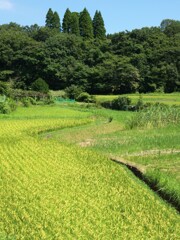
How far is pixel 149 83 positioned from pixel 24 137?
3199 centimetres

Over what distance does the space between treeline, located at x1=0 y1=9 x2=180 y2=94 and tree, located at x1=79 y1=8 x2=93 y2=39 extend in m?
4.42

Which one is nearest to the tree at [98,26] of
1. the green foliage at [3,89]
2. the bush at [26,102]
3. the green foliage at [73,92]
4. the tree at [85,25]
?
the tree at [85,25]

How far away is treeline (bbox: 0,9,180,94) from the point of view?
4522 cm

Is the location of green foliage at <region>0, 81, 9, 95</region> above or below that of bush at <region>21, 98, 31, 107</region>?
above

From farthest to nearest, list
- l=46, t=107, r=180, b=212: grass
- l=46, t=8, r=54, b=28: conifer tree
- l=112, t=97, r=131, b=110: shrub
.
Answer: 1. l=46, t=8, r=54, b=28: conifer tree
2. l=112, t=97, r=131, b=110: shrub
3. l=46, t=107, r=180, b=212: grass

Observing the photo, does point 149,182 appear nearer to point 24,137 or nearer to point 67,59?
point 24,137

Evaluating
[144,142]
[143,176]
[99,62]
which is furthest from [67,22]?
[143,176]

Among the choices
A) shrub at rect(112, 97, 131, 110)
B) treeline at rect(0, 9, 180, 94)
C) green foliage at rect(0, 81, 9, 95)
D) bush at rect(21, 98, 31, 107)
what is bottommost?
shrub at rect(112, 97, 131, 110)

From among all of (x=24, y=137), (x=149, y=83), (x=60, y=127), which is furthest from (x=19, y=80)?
(x=24, y=137)

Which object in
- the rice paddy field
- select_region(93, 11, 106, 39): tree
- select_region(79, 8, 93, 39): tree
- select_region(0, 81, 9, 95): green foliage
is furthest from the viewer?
select_region(93, 11, 106, 39): tree

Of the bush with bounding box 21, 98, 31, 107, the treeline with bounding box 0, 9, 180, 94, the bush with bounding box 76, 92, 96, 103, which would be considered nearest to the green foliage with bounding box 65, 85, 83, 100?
the bush with bounding box 76, 92, 96, 103

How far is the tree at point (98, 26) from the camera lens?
62.8 meters

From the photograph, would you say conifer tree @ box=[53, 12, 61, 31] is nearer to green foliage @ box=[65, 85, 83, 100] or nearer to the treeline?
the treeline

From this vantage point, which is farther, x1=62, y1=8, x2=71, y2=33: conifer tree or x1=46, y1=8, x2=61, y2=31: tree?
x1=46, y1=8, x2=61, y2=31: tree
